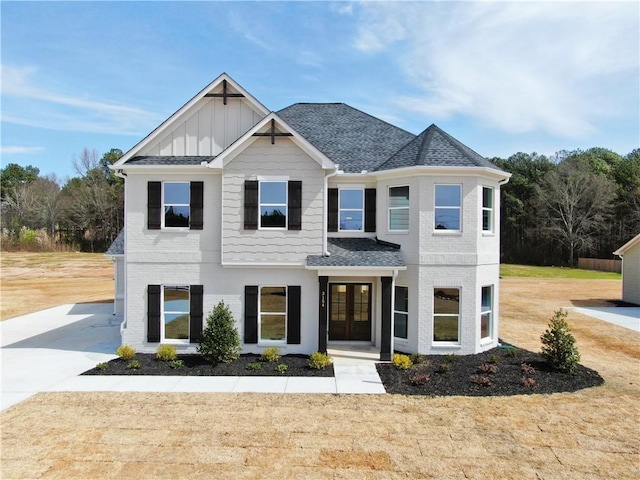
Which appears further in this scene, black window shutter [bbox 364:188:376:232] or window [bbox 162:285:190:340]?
black window shutter [bbox 364:188:376:232]

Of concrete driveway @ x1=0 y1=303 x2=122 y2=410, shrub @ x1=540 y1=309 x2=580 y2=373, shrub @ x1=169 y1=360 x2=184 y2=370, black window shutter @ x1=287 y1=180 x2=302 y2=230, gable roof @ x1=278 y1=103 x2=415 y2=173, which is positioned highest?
gable roof @ x1=278 y1=103 x2=415 y2=173

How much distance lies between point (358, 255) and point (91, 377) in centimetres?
930

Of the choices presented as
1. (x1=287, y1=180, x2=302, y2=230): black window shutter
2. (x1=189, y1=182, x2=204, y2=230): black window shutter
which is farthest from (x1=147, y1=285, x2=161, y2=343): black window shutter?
(x1=287, y1=180, x2=302, y2=230): black window shutter

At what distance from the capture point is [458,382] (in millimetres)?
11445

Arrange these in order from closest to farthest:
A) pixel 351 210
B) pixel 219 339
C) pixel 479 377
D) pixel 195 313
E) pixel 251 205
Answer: pixel 479 377
pixel 219 339
pixel 251 205
pixel 195 313
pixel 351 210

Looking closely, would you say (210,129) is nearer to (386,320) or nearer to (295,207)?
(295,207)

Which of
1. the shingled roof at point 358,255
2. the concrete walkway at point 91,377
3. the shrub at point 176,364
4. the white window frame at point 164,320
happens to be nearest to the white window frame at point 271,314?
the shingled roof at point 358,255

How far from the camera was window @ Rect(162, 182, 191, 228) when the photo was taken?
1431 cm

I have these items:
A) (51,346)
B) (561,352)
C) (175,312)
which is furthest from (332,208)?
(51,346)

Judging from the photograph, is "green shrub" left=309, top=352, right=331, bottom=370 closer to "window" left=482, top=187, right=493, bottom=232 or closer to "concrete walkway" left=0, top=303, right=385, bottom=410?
"concrete walkway" left=0, top=303, right=385, bottom=410

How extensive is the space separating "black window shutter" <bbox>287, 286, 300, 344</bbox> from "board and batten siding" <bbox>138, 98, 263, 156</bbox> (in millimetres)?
5892

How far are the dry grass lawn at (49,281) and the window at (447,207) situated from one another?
22.6 meters

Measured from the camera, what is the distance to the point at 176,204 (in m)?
14.3

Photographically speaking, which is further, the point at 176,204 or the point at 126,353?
the point at 176,204
